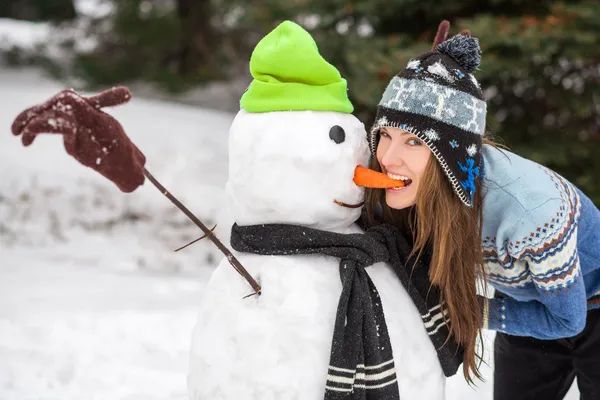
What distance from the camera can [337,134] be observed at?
175 centimetres

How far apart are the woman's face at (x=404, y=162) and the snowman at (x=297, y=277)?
89 millimetres

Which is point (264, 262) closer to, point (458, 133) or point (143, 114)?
point (458, 133)

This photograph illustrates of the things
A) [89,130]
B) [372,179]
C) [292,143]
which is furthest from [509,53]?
[89,130]

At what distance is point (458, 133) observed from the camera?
1756 millimetres

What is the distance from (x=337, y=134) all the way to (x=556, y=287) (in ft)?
2.65

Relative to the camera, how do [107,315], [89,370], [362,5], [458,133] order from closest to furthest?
1. [458,133]
2. [89,370]
3. [107,315]
4. [362,5]

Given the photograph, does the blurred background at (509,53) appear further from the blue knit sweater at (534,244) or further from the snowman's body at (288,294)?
the snowman's body at (288,294)

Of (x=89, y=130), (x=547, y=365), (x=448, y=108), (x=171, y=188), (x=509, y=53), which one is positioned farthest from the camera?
(x=171, y=188)

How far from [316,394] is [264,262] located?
384 mm

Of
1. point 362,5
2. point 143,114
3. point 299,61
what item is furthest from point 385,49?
point 143,114

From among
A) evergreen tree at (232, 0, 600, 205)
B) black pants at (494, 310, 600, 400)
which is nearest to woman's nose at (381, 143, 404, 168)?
black pants at (494, 310, 600, 400)

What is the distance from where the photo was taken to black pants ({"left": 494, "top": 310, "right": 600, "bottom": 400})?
2283 millimetres

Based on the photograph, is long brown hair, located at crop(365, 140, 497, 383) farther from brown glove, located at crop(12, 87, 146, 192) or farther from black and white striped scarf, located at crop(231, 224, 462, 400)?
brown glove, located at crop(12, 87, 146, 192)

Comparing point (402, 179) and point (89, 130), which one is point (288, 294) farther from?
point (89, 130)
